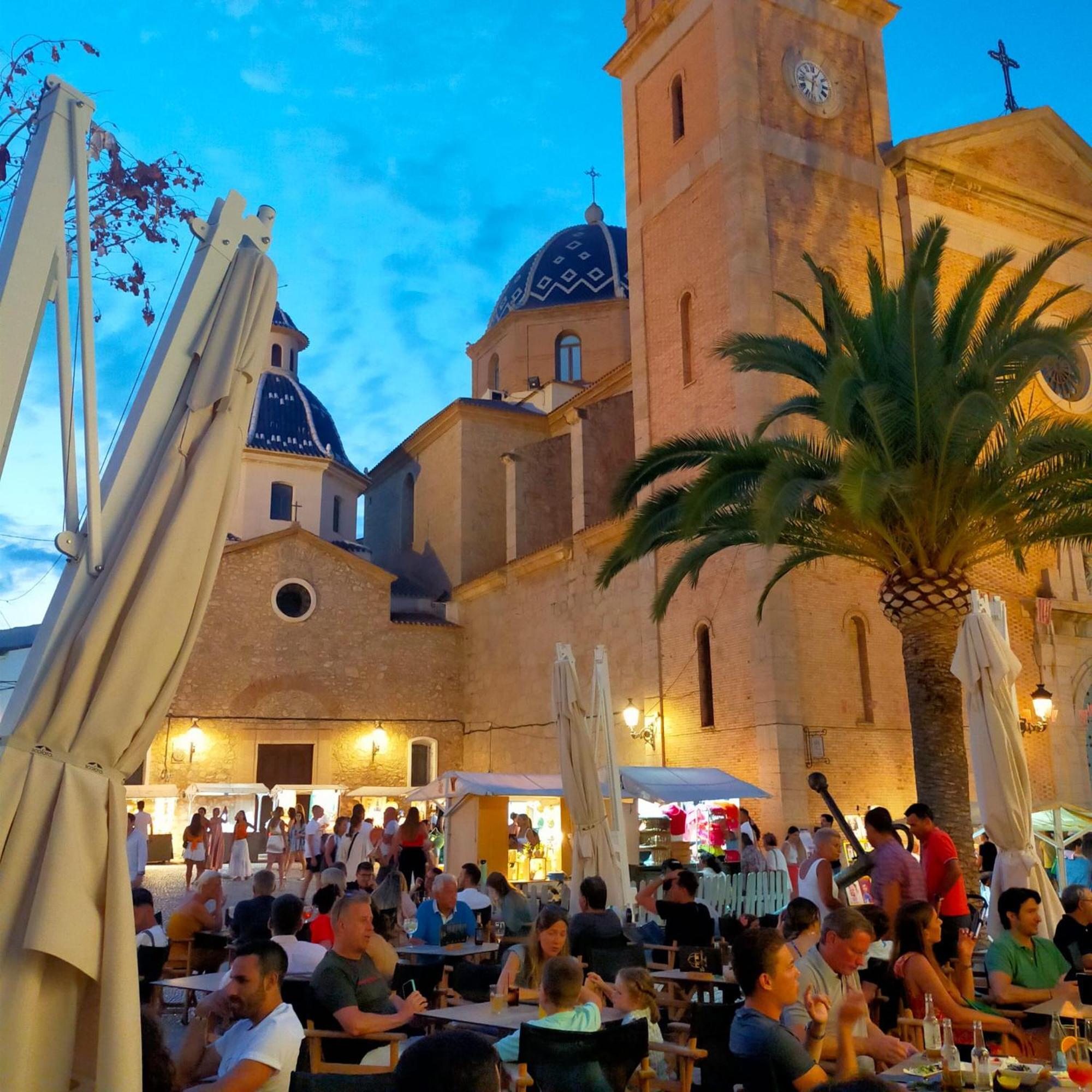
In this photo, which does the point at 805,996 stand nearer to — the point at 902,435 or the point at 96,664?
the point at 96,664

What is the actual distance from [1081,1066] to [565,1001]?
195 centimetres

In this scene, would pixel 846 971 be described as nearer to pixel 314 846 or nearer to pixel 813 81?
pixel 314 846

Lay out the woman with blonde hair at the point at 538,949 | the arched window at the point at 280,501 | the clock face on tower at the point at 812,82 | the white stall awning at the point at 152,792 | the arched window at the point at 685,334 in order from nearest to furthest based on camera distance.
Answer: the woman with blonde hair at the point at 538,949 < the arched window at the point at 685,334 < the clock face on tower at the point at 812,82 < the white stall awning at the point at 152,792 < the arched window at the point at 280,501

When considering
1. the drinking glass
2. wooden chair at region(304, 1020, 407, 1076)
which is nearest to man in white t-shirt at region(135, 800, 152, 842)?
wooden chair at region(304, 1020, 407, 1076)

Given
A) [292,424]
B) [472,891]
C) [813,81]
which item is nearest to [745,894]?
[472,891]

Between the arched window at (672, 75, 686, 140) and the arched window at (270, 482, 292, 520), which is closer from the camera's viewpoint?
→ the arched window at (672, 75, 686, 140)

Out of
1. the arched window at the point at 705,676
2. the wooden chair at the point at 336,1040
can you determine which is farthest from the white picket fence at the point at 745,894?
the wooden chair at the point at 336,1040

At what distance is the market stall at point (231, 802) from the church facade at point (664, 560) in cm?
96

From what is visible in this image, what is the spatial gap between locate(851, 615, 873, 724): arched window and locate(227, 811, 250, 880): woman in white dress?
436 inches

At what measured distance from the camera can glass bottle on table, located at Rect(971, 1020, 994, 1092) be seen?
166 inches

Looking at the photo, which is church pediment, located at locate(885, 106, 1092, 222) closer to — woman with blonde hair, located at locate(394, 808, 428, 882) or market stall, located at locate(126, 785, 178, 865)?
woman with blonde hair, located at locate(394, 808, 428, 882)

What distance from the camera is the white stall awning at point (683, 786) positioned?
16400mm

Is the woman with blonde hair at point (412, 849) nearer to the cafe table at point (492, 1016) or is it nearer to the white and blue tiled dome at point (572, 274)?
the cafe table at point (492, 1016)

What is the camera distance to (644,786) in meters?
16.4
